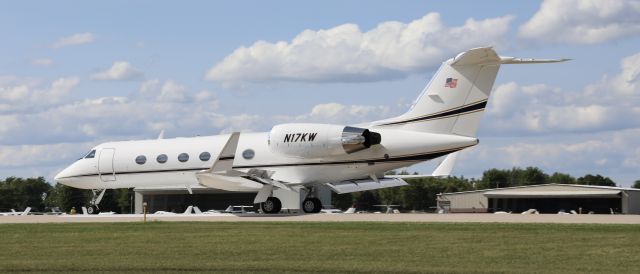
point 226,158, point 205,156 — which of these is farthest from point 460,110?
point 205,156

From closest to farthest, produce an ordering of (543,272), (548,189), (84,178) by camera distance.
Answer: (543,272), (84,178), (548,189)

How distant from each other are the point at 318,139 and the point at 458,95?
201 inches

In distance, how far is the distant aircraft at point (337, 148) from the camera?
109 ft

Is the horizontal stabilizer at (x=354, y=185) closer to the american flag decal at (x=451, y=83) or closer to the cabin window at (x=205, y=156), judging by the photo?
the cabin window at (x=205, y=156)

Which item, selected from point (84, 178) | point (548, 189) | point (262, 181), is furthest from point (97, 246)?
point (548, 189)

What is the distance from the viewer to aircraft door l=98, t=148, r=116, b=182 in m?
40.4

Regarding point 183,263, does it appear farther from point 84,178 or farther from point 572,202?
point 572,202

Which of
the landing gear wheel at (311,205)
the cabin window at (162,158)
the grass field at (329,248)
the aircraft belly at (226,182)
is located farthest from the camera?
the cabin window at (162,158)

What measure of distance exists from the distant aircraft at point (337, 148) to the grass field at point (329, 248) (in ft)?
21.0

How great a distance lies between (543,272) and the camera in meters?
16.7

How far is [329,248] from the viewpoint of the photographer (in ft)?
69.3

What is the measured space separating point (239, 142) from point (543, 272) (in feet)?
71.4

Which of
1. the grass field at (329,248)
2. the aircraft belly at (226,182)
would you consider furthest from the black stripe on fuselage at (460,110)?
the grass field at (329,248)

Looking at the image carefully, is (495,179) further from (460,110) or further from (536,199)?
(460,110)
